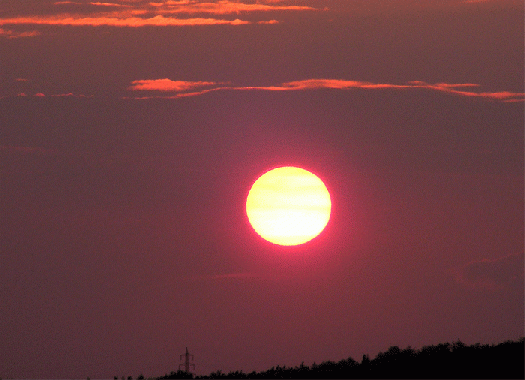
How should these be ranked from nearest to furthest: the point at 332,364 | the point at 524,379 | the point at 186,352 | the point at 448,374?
the point at 524,379, the point at 448,374, the point at 332,364, the point at 186,352

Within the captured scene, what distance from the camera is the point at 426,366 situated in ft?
224

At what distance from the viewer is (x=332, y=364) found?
7688 centimetres

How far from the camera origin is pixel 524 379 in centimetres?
5862

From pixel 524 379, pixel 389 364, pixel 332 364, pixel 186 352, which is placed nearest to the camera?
pixel 524 379

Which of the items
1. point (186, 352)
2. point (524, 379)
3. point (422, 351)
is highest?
point (186, 352)

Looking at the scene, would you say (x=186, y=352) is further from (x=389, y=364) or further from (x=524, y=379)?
(x=524, y=379)

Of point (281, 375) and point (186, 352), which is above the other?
point (186, 352)

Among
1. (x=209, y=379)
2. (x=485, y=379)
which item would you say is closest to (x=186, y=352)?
(x=209, y=379)

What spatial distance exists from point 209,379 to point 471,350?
17770mm

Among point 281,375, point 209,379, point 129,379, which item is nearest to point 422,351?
point 281,375

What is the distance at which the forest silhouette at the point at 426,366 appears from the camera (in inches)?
2499

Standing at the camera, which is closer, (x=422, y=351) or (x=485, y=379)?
(x=485, y=379)

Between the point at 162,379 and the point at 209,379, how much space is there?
3200 mm

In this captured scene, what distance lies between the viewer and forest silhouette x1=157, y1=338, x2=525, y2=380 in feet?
208
